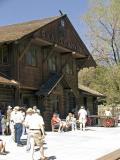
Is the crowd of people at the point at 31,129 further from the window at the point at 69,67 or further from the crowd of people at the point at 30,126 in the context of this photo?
the window at the point at 69,67

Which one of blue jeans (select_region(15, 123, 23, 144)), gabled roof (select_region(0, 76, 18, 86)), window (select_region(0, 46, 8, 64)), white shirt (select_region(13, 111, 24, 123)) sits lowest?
blue jeans (select_region(15, 123, 23, 144))

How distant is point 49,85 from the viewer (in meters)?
30.4

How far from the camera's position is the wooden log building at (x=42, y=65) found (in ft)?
90.1

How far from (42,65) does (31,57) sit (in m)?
1.46

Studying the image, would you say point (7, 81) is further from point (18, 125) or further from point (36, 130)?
point (36, 130)

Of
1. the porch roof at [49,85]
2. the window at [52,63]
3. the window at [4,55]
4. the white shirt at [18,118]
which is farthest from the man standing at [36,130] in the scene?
the window at [52,63]

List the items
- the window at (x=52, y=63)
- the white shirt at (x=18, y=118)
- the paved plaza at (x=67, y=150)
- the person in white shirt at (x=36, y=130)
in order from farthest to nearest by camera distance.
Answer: the window at (x=52, y=63), the white shirt at (x=18, y=118), the paved plaza at (x=67, y=150), the person in white shirt at (x=36, y=130)

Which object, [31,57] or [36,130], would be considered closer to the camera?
[36,130]

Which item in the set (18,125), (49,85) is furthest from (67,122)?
(18,125)

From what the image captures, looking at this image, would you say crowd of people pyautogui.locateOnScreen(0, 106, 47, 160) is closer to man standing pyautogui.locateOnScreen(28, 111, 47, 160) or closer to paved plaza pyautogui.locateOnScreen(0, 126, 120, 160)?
man standing pyautogui.locateOnScreen(28, 111, 47, 160)

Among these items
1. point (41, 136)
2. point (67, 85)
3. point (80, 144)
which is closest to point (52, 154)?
point (41, 136)

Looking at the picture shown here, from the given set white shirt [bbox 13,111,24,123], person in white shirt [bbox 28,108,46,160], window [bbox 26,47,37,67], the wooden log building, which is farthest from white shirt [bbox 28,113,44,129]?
window [bbox 26,47,37,67]

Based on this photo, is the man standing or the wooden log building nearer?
the man standing

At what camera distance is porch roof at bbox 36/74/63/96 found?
29531 mm
